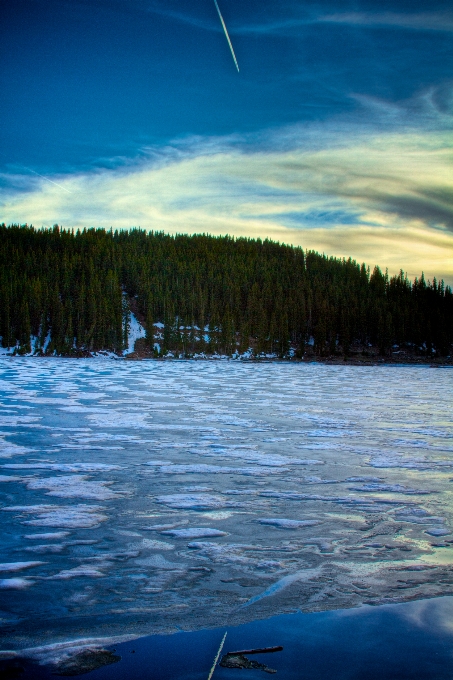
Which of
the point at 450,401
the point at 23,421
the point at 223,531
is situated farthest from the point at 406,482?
the point at 450,401

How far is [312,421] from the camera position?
15062 mm

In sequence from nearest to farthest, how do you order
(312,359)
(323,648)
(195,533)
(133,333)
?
(323,648) < (195,533) < (312,359) < (133,333)

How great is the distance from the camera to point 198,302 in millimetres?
129750

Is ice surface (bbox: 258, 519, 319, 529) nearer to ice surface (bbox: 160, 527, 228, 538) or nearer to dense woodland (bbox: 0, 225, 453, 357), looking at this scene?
ice surface (bbox: 160, 527, 228, 538)

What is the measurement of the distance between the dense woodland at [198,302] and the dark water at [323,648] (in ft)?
333

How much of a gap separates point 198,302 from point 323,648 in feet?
416

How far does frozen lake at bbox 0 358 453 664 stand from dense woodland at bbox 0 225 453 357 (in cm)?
9502

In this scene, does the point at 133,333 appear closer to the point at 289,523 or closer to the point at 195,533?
the point at 289,523

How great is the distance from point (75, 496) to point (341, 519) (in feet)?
12.1

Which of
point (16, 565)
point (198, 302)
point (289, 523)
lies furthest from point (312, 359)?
point (16, 565)

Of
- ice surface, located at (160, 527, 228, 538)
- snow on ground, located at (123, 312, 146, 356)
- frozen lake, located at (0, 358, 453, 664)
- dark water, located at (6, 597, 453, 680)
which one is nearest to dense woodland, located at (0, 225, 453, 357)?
snow on ground, located at (123, 312, 146, 356)

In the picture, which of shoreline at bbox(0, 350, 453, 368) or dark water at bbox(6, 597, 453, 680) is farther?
shoreline at bbox(0, 350, 453, 368)

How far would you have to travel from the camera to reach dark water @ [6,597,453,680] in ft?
11.3

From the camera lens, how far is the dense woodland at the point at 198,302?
355 feet
